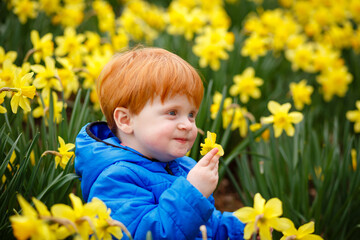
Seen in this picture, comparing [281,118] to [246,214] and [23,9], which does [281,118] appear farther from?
[23,9]

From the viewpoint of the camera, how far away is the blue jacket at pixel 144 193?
1304 mm

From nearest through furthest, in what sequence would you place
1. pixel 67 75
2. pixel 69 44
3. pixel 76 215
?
pixel 76 215, pixel 67 75, pixel 69 44

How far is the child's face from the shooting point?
147cm

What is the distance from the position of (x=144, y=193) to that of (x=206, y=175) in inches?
9.8

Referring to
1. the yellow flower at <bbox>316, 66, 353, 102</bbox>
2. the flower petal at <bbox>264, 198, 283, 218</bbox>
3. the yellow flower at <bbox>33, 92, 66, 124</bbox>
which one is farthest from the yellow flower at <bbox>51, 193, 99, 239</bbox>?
the yellow flower at <bbox>316, 66, 353, 102</bbox>

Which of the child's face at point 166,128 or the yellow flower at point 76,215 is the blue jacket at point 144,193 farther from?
the yellow flower at point 76,215

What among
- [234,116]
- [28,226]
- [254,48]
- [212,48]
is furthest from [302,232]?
[254,48]

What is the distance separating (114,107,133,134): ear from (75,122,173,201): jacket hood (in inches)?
2.9

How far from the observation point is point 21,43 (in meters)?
3.30

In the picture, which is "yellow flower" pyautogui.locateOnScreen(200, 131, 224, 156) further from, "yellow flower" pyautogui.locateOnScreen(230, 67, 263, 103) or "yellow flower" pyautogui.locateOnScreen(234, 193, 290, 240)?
"yellow flower" pyautogui.locateOnScreen(230, 67, 263, 103)

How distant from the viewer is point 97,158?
147cm

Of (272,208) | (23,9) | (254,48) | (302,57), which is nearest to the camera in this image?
(272,208)

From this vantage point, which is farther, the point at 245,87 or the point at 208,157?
the point at 245,87

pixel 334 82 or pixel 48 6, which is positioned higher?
pixel 48 6
